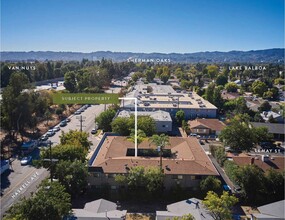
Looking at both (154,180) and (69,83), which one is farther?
(69,83)

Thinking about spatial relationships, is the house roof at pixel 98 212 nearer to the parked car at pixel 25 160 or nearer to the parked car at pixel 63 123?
the parked car at pixel 25 160

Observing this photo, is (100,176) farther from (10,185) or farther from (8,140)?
(8,140)

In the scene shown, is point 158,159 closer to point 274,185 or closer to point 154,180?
point 154,180

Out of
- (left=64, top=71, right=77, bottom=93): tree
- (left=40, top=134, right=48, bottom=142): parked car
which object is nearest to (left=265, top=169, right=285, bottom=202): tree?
(left=40, top=134, right=48, bottom=142): parked car

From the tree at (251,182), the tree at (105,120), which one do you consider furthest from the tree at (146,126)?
the tree at (251,182)

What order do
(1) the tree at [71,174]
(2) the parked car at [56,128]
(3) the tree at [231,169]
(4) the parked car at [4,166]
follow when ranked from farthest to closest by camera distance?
(2) the parked car at [56,128] < (4) the parked car at [4,166] < (3) the tree at [231,169] < (1) the tree at [71,174]

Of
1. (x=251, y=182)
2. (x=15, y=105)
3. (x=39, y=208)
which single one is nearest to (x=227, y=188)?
(x=251, y=182)
